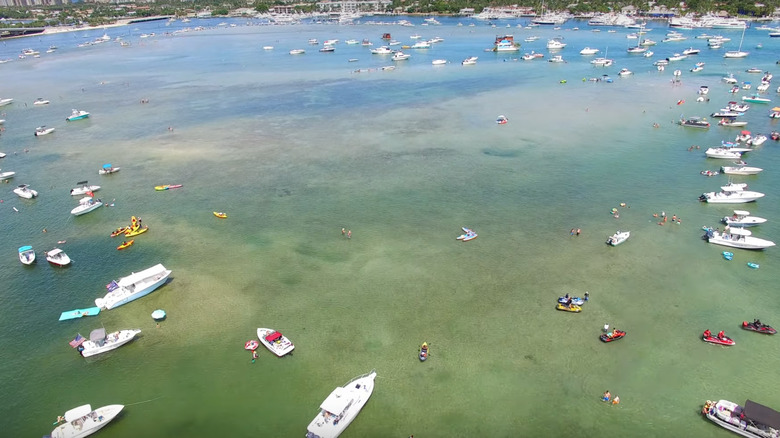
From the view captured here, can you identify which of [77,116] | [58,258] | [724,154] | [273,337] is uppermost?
[77,116]

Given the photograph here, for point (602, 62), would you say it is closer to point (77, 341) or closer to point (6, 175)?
point (6, 175)

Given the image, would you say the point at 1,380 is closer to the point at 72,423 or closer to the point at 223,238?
the point at 72,423

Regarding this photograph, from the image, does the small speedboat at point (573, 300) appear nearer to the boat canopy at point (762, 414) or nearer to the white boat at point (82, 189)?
the boat canopy at point (762, 414)

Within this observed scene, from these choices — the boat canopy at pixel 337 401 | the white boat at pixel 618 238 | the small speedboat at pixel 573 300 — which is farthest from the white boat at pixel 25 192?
the white boat at pixel 618 238

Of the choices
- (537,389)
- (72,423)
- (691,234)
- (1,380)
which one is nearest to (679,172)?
(691,234)

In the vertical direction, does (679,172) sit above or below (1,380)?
above

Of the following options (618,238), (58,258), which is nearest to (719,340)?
(618,238)
